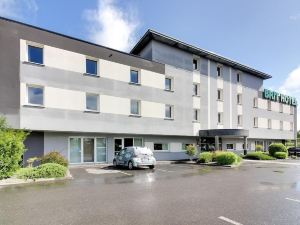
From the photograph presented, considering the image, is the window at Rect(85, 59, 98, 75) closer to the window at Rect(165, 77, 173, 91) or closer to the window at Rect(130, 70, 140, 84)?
the window at Rect(130, 70, 140, 84)

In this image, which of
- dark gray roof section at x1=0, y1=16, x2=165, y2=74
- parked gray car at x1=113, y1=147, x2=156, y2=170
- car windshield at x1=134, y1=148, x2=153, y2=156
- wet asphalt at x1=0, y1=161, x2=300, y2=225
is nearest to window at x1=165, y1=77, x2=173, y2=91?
dark gray roof section at x1=0, y1=16, x2=165, y2=74

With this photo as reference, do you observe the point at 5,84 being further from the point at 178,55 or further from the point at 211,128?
the point at 211,128

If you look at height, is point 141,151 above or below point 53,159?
above

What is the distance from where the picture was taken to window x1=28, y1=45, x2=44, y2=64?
18844 millimetres

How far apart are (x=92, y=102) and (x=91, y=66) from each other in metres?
3.13

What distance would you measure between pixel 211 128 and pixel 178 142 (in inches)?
199

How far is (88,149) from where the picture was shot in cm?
2206

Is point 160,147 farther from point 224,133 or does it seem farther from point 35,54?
point 35,54

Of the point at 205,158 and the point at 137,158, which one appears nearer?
the point at 137,158

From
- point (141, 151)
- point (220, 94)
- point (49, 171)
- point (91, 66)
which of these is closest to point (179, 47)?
point (220, 94)

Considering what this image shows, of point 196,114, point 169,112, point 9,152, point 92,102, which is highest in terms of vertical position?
point 92,102

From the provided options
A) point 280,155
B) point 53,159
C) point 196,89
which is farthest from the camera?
point 280,155

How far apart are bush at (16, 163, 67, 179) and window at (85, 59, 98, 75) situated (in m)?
10.3

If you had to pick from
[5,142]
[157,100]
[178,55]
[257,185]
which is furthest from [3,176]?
[178,55]
